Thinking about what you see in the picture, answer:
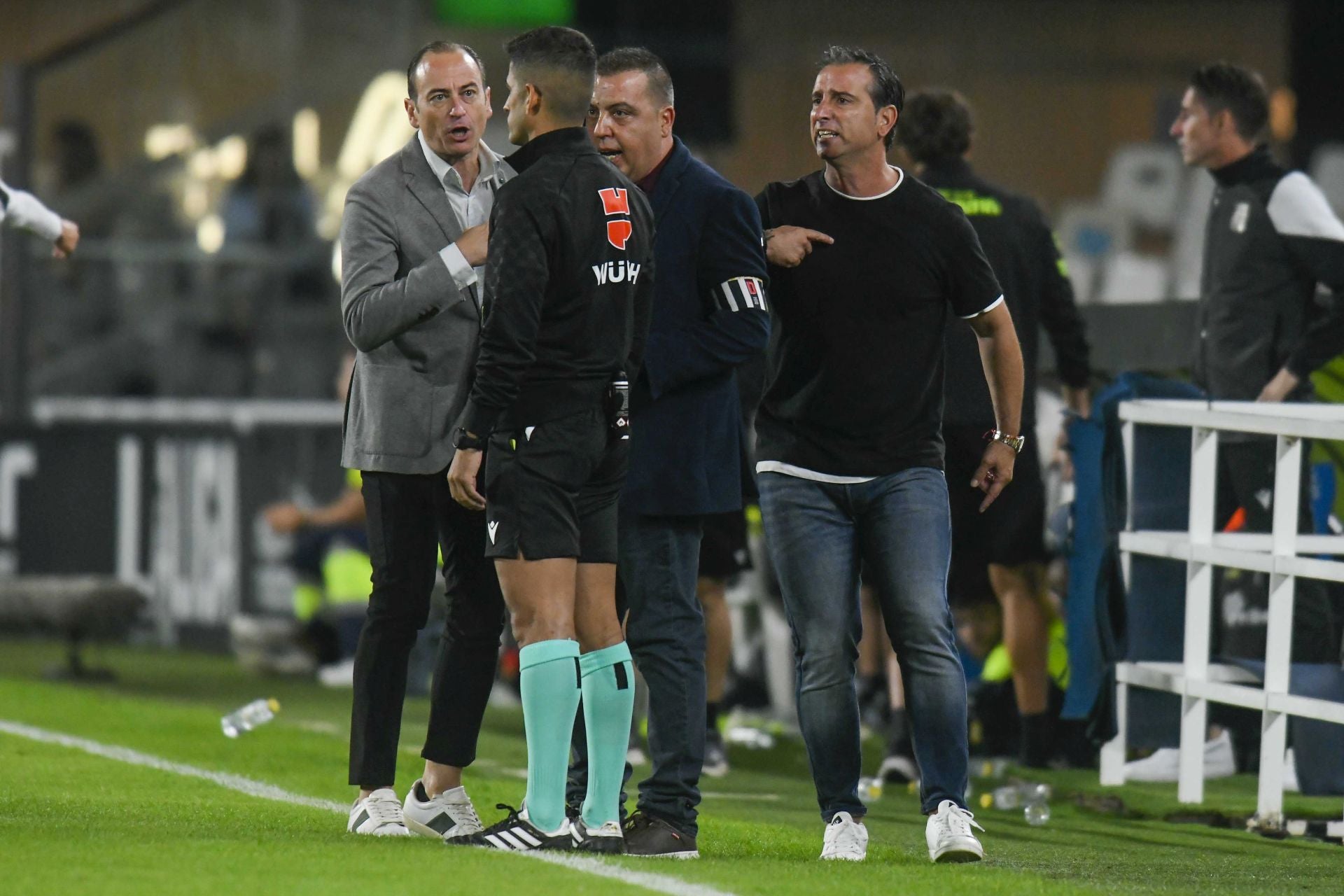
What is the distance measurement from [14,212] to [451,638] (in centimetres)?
220

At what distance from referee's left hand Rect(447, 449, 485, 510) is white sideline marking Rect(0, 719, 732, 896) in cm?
84

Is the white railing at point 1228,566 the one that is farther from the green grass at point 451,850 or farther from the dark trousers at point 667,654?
the dark trousers at point 667,654

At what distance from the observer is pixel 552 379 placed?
17.4 feet

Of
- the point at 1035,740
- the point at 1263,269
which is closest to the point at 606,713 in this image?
the point at 1035,740

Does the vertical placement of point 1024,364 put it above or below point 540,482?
above

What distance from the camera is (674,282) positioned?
582 cm

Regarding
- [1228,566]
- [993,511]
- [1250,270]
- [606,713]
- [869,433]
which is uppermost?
[1250,270]

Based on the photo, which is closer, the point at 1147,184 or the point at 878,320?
the point at 878,320

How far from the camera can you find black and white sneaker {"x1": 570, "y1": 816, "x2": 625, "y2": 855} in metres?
5.47

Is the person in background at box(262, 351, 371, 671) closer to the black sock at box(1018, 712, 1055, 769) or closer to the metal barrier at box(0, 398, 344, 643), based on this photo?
the metal barrier at box(0, 398, 344, 643)

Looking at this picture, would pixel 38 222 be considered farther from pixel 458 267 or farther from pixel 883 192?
pixel 883 192

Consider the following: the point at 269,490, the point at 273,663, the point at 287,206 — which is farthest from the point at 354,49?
the point at 273,663

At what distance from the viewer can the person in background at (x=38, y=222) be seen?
706cm

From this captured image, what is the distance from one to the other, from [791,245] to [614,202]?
59 cm
